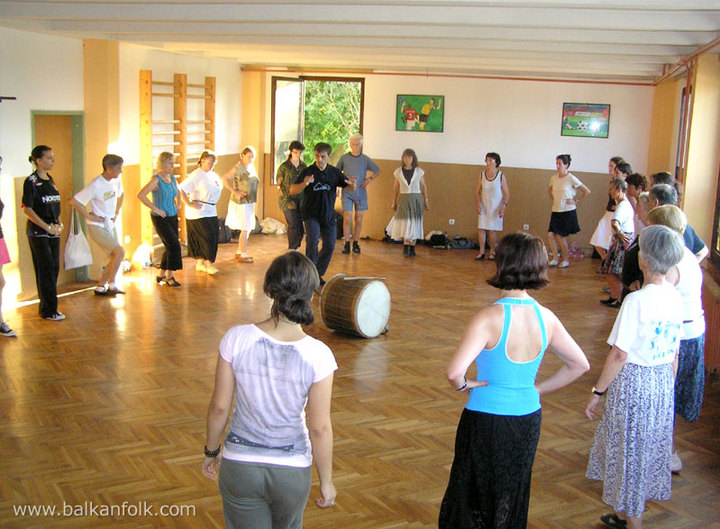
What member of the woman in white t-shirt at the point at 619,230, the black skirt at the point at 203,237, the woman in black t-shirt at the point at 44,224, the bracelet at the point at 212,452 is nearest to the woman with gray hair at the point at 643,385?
the bracelet at the point at 212,452

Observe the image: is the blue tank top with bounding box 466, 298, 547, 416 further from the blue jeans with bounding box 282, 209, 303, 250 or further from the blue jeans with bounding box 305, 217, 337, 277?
the blue jeans with bounding box 282, 209, 303, 250

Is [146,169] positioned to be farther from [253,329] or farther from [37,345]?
[253,329]

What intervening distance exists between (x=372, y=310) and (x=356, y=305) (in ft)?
0.79

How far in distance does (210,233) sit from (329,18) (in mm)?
3879

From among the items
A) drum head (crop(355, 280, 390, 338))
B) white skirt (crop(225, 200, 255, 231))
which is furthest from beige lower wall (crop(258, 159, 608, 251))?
drum head (crop(355, 280, 390, 338))

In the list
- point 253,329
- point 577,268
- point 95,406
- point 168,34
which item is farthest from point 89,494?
point 577,268

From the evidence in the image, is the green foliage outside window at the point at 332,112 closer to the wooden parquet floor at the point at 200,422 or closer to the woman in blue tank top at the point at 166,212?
the woman in blue tank top at the point at 166,212

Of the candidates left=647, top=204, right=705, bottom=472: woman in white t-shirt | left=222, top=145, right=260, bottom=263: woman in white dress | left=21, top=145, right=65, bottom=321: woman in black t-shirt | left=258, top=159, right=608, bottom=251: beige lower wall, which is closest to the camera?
left=647, top=204, right=705, bottom=472: woman in white t-shirt

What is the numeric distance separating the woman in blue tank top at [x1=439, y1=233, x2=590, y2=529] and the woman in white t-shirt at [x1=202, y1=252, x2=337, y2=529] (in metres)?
0.65

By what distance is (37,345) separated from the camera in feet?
22.4

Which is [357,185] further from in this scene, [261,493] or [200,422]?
[261,493]

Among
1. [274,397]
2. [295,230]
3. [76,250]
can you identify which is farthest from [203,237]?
[274,397]

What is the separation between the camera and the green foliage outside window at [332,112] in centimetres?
1825

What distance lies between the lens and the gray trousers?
272 centimetres
